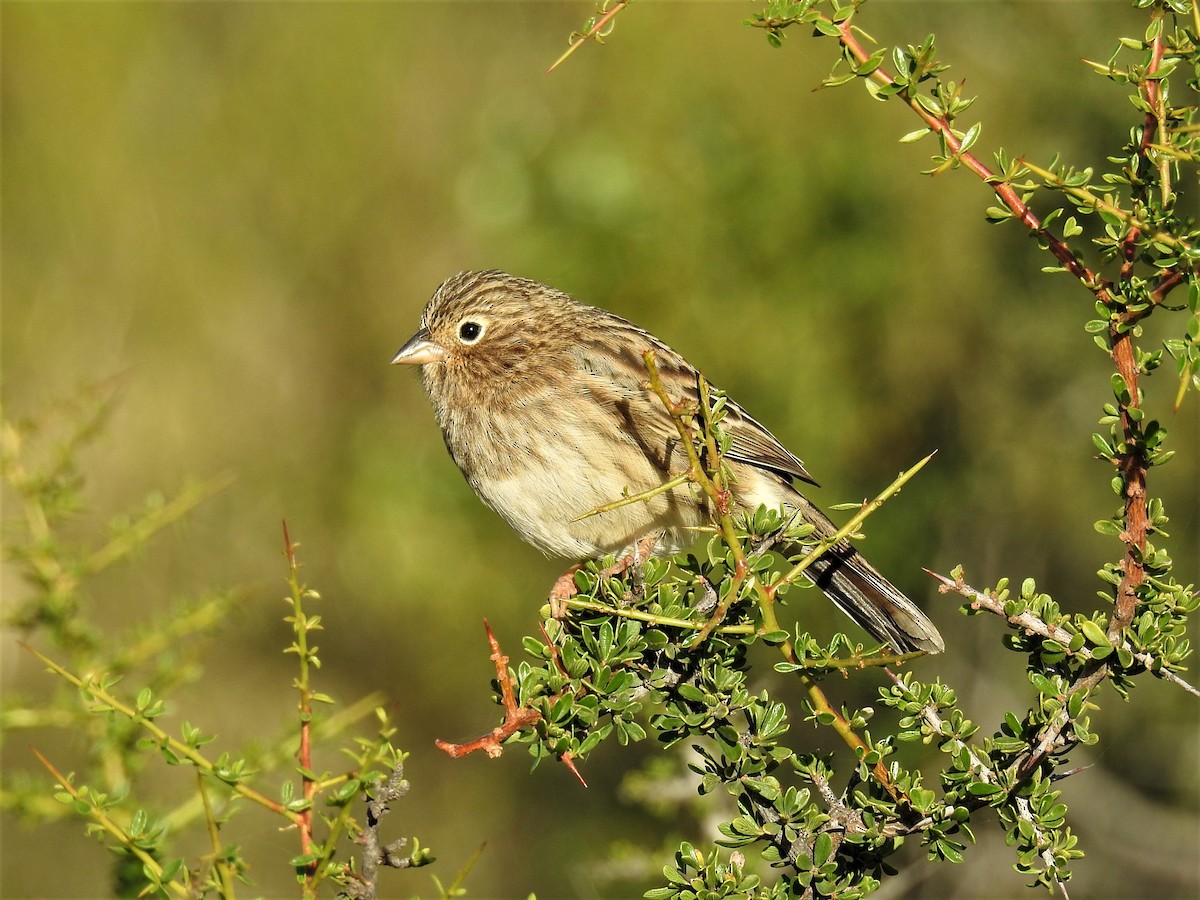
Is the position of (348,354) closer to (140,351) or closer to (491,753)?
(140,351)

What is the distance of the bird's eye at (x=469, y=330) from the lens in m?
4.96

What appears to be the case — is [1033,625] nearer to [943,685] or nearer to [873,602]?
[943,685]

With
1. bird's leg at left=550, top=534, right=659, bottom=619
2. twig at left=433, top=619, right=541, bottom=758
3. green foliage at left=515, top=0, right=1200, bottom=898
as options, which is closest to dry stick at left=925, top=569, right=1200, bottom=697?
green foliage at left=515, top=0, right=1200, bottom=898

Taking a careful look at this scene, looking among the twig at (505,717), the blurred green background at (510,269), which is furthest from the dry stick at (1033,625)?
the blurred green background at (510,269)

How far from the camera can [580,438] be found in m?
4.43

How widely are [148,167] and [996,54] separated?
18.4 feet

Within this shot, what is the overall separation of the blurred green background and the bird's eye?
4.72 feet

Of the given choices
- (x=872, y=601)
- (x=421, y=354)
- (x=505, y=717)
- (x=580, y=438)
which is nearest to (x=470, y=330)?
(x=421, y=354)

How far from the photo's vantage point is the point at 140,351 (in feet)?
27.6

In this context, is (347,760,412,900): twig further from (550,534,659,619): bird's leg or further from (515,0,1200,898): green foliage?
(550,534,659,619): bird's leg

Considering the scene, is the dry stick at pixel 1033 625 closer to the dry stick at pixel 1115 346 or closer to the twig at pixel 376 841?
the dry stick at pixel 1115 346

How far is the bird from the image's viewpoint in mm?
4363

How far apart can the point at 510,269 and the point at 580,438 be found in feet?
7.61

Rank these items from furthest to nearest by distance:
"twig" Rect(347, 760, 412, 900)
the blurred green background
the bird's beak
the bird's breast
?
the blurred green background → the bird's beak → the bird's breast → "twig" Rect(347, 760, 412, 900)
